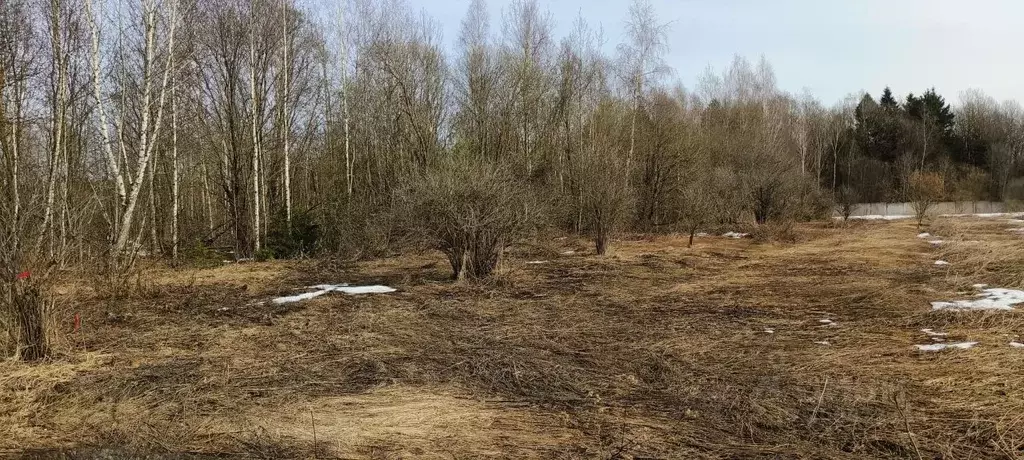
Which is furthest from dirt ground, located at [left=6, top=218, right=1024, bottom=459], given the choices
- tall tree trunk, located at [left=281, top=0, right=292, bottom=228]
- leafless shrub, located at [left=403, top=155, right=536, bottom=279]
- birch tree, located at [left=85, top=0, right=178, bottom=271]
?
tall tree trunk, located at [left=281, top=0, right=292, bottom=228]

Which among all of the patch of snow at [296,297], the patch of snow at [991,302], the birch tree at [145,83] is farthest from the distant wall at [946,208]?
the birch tree at [145,83]

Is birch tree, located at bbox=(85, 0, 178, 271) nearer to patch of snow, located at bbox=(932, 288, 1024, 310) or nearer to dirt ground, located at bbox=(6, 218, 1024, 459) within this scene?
dirt ground, located at bbox=(6, 218, 1024, 459)

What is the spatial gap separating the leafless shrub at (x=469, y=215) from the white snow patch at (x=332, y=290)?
1142 mm

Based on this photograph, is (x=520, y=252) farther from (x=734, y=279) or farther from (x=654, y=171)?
(x=654, y=171)

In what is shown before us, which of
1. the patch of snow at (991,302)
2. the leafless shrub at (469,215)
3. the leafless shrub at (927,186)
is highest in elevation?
the leafless shrub at (927,186)

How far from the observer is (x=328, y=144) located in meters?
25.2

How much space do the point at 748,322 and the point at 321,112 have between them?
20.6m

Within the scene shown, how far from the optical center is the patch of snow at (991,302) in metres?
7.05

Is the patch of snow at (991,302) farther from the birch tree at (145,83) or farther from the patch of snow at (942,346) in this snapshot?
the birch tree at (145,83)

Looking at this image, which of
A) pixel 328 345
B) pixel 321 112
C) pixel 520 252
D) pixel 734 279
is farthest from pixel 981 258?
pixel 321 112

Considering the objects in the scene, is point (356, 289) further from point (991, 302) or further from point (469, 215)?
point (991, 302)

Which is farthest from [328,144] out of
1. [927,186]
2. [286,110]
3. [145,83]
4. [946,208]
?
[946,208]

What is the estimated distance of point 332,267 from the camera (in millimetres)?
13680

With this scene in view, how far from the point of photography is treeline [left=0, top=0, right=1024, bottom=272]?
409 inches
